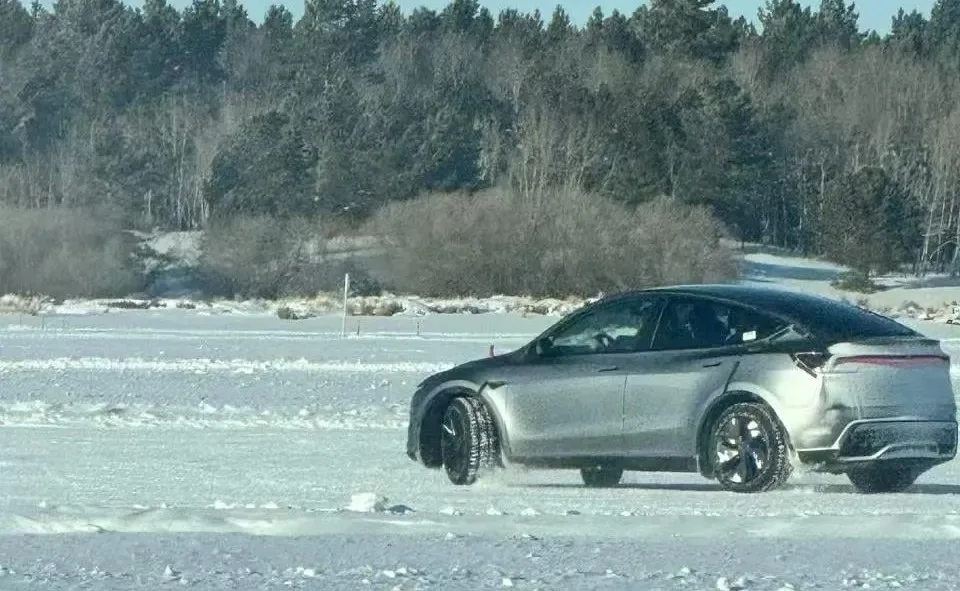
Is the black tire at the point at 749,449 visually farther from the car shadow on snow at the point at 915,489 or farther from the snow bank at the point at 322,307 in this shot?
the snow bank at the point at 322,307

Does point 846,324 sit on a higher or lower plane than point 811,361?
higher

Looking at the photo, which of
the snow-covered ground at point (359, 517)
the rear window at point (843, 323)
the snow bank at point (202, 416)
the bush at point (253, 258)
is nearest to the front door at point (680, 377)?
the snow-covered ground at point (359, 517)

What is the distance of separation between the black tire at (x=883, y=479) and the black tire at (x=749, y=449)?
90 centimetres

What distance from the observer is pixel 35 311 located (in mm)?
62344

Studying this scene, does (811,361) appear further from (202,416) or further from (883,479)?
(202,416)

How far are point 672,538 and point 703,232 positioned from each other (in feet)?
242

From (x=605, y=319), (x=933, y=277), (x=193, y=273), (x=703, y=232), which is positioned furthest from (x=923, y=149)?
(x=605, y=319)

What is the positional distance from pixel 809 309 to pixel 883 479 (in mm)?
1361

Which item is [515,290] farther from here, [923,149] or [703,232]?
[923,149]

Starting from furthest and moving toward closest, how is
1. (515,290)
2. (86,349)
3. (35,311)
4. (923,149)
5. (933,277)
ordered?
(923,149) < (933,277) < (515,290) < (35,311) < (86,349)

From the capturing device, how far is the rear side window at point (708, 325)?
1338 centimetres

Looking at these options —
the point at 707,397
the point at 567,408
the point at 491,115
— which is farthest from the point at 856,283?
the point at 707,397

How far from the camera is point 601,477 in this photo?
14.6 m

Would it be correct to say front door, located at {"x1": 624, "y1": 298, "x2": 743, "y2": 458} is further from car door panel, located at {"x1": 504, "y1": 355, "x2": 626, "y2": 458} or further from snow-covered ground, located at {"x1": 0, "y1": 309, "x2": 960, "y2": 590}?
snow-covered ground, located at {"x1": 0, "y1": 309, "x2": 960, "y2": 590}
